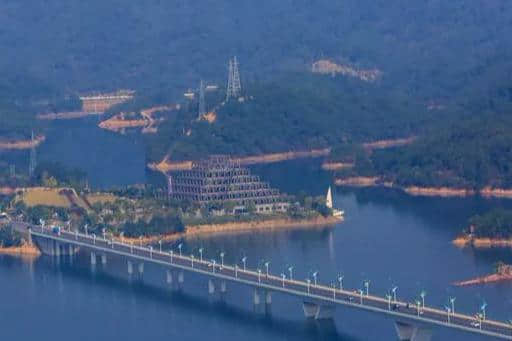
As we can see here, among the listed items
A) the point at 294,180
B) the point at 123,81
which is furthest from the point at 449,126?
the point at 123,81

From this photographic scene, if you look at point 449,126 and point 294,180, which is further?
point 449,126

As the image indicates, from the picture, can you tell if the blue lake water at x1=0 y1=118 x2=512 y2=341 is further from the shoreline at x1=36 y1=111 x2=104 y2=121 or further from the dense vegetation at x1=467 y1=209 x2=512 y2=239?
the shoreline at x1=36 y1=111 x2=104 y2=121

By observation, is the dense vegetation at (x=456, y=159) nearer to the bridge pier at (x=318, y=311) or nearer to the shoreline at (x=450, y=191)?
the shoreline at (x=450, y=191)

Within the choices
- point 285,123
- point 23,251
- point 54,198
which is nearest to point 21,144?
point 285,123

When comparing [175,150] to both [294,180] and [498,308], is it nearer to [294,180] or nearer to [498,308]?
[294,180]

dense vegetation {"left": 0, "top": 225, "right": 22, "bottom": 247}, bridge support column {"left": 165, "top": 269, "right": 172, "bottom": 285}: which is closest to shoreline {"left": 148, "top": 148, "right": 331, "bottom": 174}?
dense vegetation {"left": 0, "top": 225, "right": 22, "bottom": 247}

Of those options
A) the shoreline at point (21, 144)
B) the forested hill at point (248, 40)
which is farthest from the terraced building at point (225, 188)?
the forested hill at point (248, 40)

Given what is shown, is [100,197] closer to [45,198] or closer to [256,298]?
[45,198]
